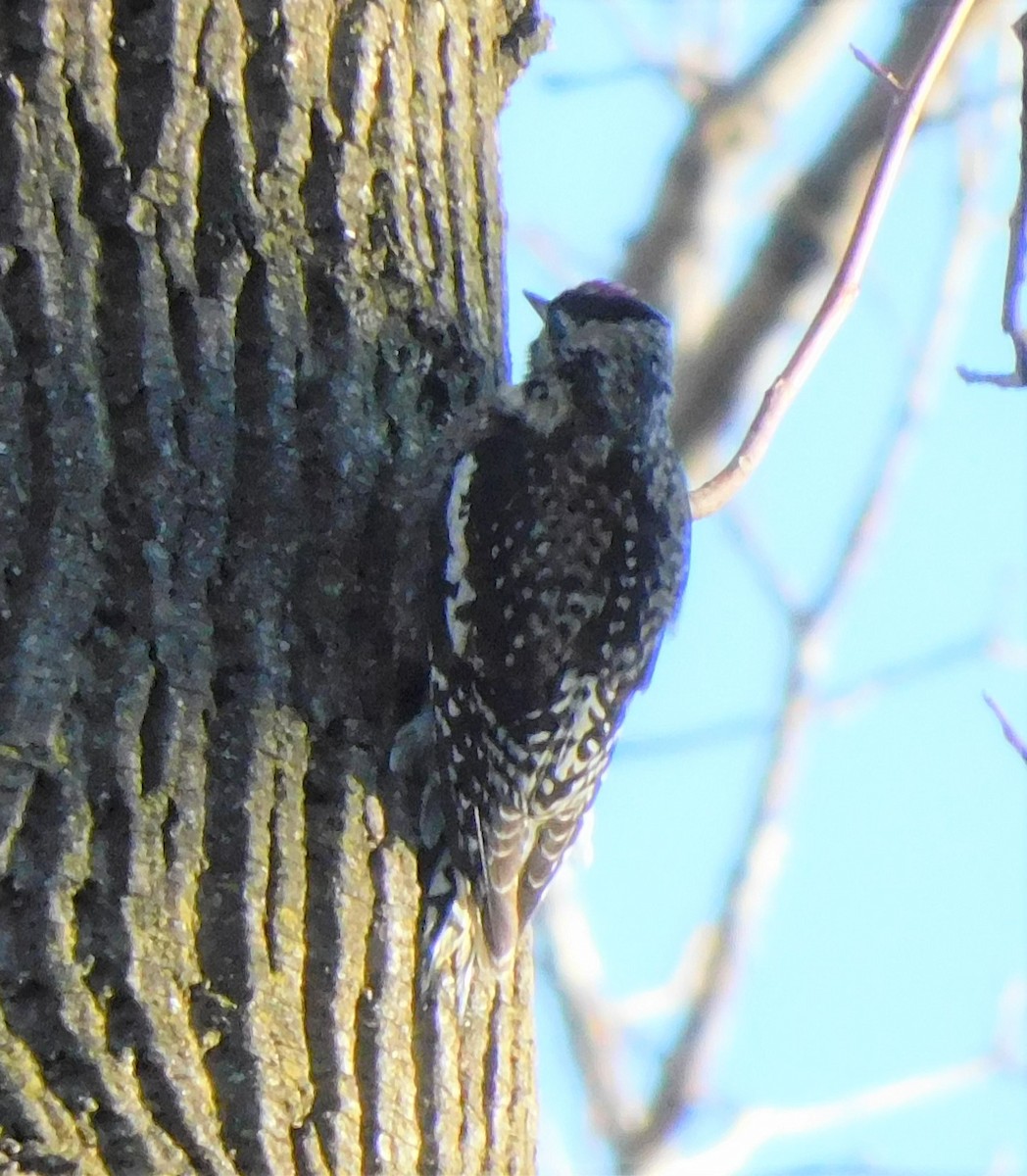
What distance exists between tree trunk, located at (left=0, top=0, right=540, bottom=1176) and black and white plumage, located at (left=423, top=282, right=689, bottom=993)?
12cm

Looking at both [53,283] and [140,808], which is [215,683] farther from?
[53,283]

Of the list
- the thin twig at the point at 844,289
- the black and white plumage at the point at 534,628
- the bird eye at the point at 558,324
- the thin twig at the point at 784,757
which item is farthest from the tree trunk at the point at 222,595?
the thin twig at the point at 784,757

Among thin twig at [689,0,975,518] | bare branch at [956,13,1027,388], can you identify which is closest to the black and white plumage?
thin twig at [689,0,975,518]

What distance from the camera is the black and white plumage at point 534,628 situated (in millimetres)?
2951

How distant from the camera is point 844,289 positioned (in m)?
Answer: 3.14

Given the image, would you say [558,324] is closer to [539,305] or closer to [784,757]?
[539,305]

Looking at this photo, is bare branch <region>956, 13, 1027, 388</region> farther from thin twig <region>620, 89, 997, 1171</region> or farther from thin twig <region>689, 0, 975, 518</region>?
thin twig <region>620, 89, 997, 1171</region>

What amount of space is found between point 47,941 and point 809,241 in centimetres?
418

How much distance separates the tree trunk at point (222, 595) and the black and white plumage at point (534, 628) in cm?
12

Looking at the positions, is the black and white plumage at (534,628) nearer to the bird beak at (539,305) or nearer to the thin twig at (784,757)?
the bird beak at (539,305)

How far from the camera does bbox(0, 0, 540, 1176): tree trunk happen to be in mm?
2369

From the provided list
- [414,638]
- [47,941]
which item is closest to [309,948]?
[47,941]

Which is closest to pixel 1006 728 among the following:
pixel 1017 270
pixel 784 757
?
pixel 1017 270

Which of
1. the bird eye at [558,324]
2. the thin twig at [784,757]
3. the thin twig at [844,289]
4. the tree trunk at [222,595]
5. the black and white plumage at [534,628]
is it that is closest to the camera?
the tree trunk at [222,595]
